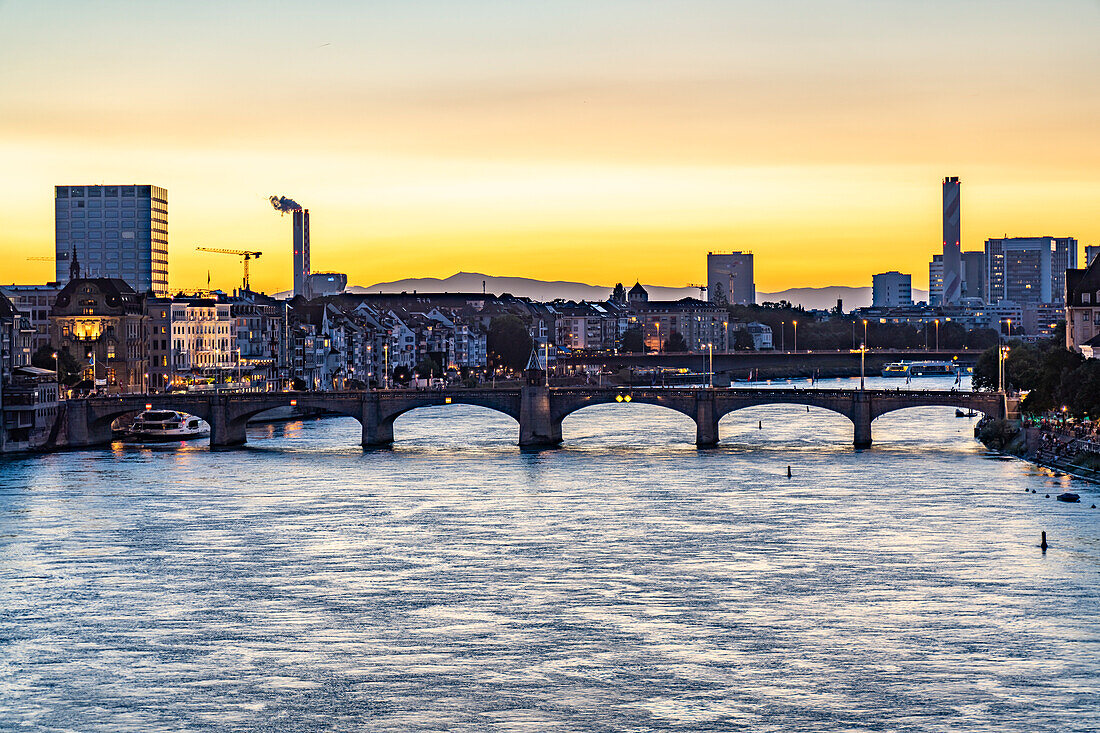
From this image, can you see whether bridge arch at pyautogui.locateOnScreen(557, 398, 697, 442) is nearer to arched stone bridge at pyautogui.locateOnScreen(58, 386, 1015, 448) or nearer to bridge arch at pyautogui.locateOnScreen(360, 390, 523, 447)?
arched stone bridge at pyautogui.locateOnScreen(58, 386, 1015, 448)

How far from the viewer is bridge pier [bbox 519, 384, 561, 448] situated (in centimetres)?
10275

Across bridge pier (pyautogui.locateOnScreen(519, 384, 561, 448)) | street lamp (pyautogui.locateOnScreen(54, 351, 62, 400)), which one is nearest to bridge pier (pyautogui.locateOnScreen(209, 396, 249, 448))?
street lamp (pyautogui.locateOnScreen(54, 351, 62, 400))

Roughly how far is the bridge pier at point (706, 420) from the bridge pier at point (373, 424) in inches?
734

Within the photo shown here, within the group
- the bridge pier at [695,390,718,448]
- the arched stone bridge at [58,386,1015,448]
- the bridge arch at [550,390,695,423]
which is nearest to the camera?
the bridge pier at [695,390,718,448]

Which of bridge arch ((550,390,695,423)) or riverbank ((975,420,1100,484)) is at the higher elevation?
bridge arch ((550,390,695,423))

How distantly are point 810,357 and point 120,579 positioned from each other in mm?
117592

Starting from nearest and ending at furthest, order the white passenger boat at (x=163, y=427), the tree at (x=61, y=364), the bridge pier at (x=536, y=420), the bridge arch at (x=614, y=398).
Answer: the bridge pier at (x=536, y=420) → the bridge arch at (x=614, y=398) → the white passenger boat at (x=163, y=427) → the tree at (x=61, y=364)

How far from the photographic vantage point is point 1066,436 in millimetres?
89250

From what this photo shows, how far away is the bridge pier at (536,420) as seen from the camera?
103 meters

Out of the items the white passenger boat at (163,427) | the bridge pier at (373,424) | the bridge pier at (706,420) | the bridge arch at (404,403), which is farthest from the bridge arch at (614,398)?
the white passenger boat at (163,427)

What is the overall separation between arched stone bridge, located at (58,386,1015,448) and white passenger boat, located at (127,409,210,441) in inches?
221

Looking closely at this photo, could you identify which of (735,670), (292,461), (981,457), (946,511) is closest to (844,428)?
(981,457)

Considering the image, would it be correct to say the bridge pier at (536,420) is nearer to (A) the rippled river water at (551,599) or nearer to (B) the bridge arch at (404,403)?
(B) the bridge arch at (404,403)

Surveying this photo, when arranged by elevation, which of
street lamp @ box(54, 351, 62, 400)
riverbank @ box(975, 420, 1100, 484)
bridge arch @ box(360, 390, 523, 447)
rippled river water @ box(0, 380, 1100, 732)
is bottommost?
rippled river water @ box(0, 380, 1100, 732)
